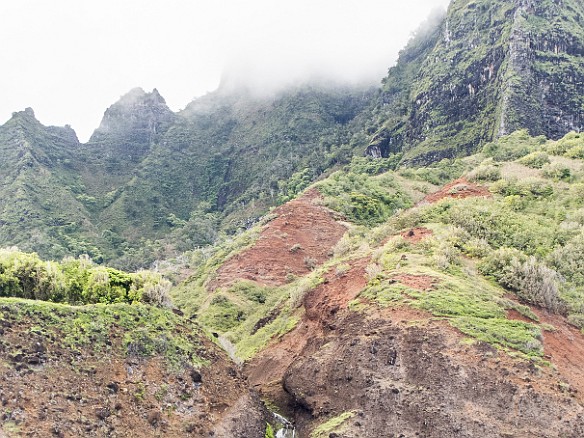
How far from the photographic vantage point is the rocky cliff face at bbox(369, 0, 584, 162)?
83.1 m

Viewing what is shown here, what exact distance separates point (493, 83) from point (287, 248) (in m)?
57.1

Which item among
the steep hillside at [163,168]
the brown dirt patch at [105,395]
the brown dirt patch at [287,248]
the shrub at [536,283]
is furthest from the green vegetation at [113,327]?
the steep hillside at [163,168]

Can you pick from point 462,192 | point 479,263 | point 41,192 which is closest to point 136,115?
point 41,192

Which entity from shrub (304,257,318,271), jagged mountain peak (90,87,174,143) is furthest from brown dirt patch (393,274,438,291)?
jagged mountain peak (90,87,174,143)

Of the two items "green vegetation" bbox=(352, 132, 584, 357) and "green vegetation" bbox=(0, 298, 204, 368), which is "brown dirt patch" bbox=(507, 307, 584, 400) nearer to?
"green vegetation" bbox=(352, 132, 584, 357)

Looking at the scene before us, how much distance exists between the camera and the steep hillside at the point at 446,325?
1720 cm

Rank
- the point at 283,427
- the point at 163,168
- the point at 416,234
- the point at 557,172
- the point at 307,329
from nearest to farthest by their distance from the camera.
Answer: the point at 283,427, the point at 307,329, the point at 416,234, the point at 557,172, the point at 163,168

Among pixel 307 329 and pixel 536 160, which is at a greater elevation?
pixel 536 160

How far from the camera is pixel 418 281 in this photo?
21844mm

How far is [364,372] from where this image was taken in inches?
754

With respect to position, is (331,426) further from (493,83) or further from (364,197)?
(493,83)

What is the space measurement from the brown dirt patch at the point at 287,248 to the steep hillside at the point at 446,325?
6271 mm

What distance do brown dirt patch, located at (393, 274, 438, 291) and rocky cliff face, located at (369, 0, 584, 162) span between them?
203 ft

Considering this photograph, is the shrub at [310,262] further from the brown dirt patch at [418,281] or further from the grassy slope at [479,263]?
the brown dirt patch at [418,281]
